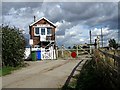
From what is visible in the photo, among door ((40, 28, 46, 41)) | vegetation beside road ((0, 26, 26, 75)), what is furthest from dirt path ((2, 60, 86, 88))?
door ((40, 28, 46, 41))

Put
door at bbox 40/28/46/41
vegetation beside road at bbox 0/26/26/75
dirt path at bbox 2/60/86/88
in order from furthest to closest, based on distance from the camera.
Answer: door at bbox 40/28/46/41 < vegetation beside road at bbox 0/26/26/75 < dirt path at bbox 2/60/86/88

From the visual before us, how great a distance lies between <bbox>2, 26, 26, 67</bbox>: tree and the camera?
2586cm

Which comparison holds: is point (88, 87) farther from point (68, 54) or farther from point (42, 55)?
point (68, 54)

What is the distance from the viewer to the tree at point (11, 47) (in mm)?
25859

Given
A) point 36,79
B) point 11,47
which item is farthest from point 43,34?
point 36,79

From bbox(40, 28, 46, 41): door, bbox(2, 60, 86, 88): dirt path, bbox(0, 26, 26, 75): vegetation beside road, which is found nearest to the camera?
bbox(2, 60, 86, 88): dirt path

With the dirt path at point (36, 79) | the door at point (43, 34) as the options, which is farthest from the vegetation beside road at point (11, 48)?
the door at point (43, 34)

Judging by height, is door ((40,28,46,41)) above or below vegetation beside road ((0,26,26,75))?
above

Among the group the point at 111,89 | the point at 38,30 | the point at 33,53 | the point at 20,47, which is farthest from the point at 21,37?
the point at 38,30

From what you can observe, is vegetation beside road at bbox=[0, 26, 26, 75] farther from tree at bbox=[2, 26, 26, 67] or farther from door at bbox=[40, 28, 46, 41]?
door at bbox=[40, 28, 46, 41]

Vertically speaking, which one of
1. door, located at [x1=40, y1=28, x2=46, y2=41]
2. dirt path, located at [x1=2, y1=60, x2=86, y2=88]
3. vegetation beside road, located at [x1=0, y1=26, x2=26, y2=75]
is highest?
door, located at [x1=40, y1=28, x2=46, y2=41]

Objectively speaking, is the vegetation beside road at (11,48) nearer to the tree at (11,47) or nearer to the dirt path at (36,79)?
the tree at (11,47)

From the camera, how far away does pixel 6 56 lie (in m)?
25.9

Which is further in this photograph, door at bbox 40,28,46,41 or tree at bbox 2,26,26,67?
door at bbox 40,28,46,41
